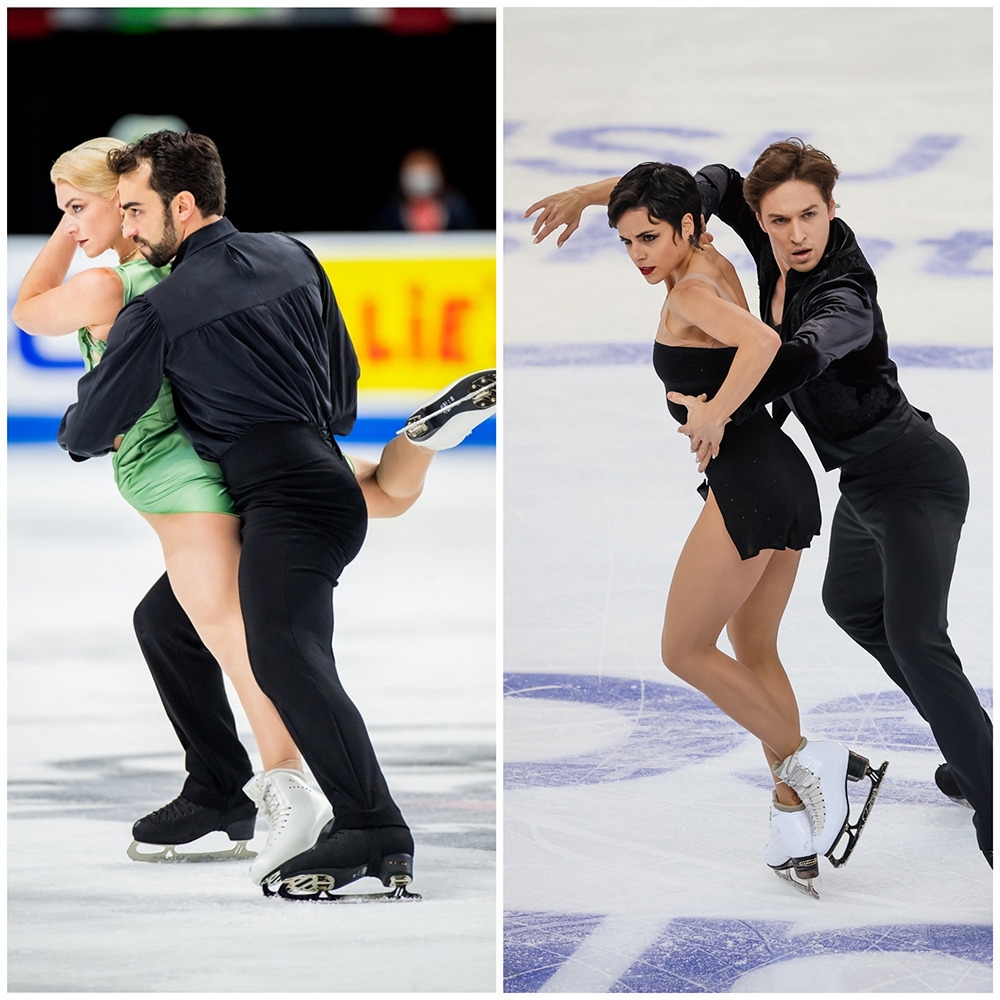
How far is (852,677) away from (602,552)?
Answer: 2.26 feet

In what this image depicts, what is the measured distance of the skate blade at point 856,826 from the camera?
3.29m

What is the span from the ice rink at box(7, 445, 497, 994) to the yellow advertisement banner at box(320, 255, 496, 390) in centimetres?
41

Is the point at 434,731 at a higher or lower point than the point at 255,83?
lower

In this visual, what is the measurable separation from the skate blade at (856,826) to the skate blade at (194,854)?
4.41 feet

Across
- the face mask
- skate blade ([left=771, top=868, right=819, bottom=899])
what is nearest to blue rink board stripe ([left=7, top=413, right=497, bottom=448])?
skate blade ([left=771, top=868, right=819, bottom=899])

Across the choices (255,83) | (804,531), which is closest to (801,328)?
(804,531)

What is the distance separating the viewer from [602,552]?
3.68 meters

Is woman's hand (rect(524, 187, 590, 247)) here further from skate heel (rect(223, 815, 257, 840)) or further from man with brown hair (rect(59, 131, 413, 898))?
skate heel (rect(223, 815, 257, 840))

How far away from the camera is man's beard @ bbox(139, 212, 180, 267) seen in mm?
3086

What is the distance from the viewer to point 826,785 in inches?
128

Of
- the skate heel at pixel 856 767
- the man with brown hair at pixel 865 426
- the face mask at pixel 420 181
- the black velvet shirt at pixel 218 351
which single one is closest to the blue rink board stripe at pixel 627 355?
the man with brown hair at pixel 865 426

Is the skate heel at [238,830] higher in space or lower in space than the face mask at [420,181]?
lower

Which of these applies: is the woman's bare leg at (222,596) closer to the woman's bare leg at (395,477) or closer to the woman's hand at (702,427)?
the woman's bare leg at (395,477)

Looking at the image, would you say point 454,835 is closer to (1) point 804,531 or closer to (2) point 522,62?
(1) point 804,531
